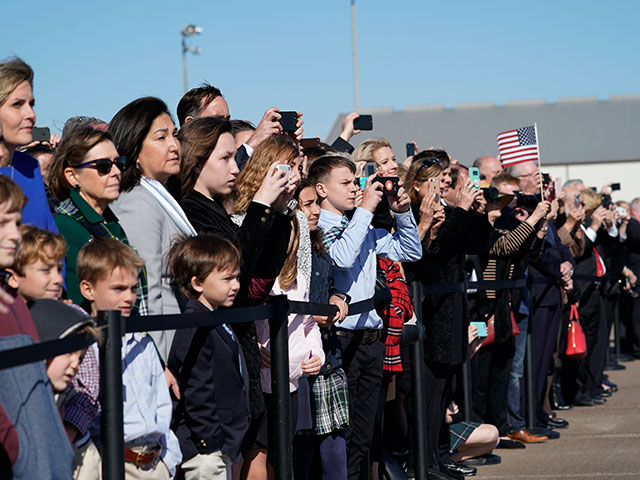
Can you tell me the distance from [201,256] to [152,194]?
0.40 m

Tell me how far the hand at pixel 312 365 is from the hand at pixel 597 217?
8274 mm

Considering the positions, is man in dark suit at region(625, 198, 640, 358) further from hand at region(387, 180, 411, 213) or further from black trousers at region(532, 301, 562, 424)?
hand at region(387, 180, 411, 213)

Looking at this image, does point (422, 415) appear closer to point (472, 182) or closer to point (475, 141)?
point (472, 182)

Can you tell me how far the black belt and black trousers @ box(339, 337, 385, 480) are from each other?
20 millimetres

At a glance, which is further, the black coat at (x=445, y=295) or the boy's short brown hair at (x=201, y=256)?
the black coat at (x=445, y=295)

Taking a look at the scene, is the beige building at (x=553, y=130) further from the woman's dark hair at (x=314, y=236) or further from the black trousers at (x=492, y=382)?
the woman's dark hair at (x=314, y=236)

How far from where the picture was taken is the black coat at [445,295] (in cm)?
763

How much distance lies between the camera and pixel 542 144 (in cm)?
5378

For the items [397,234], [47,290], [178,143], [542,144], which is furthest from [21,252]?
[542,144]

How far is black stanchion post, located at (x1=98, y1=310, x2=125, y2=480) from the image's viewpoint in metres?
3.52

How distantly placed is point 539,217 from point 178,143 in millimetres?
4813

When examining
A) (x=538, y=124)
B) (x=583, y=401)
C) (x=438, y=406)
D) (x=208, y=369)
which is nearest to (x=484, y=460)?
(x=438, y=406)

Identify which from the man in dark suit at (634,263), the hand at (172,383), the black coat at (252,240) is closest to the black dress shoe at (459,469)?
the black coat at (252,240)

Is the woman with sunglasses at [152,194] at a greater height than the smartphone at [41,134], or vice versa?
the smartphone at [41,134]
